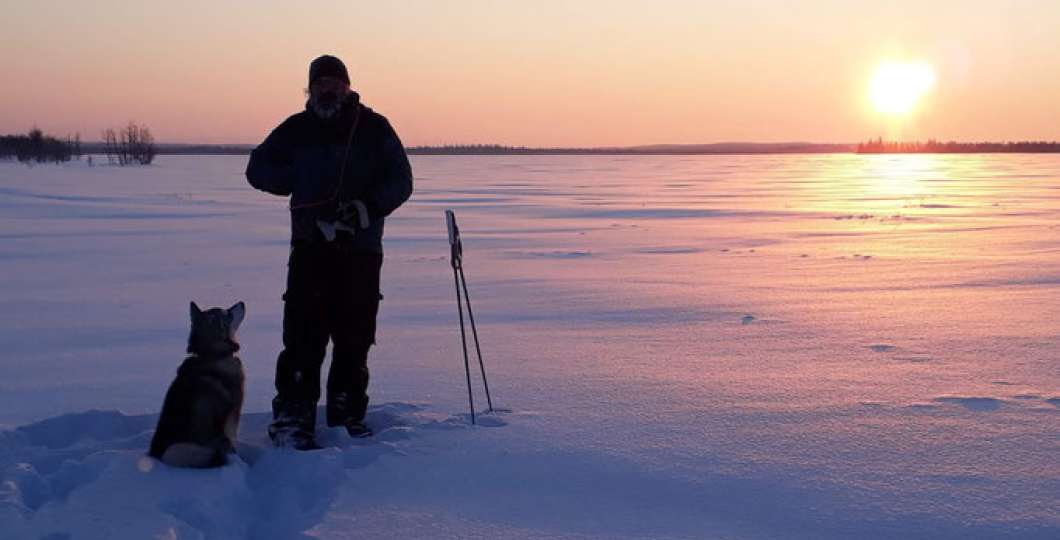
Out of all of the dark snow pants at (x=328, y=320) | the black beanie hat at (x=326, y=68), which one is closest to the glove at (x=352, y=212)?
the dark snow pants at (x=328, y=320)

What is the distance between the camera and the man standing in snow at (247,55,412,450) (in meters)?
3.89

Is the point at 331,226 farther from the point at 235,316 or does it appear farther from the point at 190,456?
the point at 190,456

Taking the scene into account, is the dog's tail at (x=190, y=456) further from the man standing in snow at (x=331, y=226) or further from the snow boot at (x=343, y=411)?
the snow boot at (x=343, y=411)

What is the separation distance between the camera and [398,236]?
14.0 m

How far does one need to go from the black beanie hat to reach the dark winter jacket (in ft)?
0.39

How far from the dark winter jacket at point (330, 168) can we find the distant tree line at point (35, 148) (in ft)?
213

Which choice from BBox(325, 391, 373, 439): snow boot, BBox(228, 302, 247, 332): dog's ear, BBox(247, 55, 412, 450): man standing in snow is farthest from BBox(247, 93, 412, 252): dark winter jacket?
BBox(325, 391, 373, 439): snow boot

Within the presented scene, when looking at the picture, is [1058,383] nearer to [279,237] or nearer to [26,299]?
[26,299]

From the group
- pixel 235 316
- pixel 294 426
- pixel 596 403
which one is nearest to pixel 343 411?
pixel 294 426

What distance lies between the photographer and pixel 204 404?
3.41m

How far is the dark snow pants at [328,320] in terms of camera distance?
13.0ft

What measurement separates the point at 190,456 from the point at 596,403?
189 centimetres

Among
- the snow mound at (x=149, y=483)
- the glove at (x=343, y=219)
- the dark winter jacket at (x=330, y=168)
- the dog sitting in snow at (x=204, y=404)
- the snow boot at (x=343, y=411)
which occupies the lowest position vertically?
the snow mound at (x=149, y=483)

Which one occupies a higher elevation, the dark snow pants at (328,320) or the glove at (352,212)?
the glove at (352,212)
